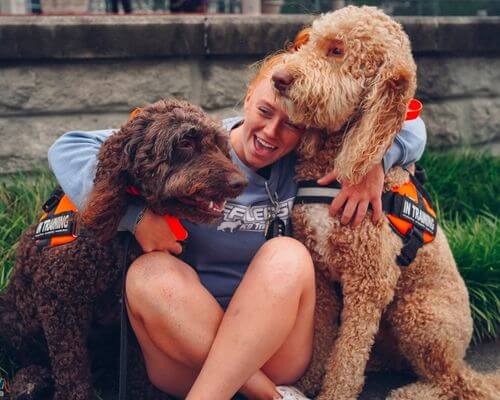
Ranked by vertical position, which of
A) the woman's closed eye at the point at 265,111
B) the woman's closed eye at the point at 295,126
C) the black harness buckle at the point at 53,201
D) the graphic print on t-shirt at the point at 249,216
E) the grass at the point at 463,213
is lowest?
the grass at the point at 463,213

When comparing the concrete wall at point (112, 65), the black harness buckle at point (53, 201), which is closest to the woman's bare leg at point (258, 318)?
the black harness buckle at point (53, 201)

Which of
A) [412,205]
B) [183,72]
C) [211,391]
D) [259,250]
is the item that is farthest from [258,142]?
[183,72]

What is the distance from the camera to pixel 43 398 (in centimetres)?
278

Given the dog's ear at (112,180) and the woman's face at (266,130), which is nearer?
the dog's ear at (112,180)

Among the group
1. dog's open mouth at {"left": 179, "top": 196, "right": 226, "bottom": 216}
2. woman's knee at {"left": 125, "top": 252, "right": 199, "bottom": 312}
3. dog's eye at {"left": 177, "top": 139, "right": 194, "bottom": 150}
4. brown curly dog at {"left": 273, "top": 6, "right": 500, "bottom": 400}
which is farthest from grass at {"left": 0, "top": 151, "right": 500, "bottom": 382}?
dog's eye at {"left": 177, "top": 139, "right": 194, "bottom": 150}

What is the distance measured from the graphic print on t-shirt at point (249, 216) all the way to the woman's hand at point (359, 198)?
0.70 ft

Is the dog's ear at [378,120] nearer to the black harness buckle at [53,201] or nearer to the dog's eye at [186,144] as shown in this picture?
the dog's eye at [186,144]

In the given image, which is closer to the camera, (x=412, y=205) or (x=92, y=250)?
(x=92, y=250)

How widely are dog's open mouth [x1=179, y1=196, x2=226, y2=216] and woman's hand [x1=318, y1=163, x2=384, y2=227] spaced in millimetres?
484

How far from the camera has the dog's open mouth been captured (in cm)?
241

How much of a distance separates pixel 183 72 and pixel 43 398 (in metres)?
2.21

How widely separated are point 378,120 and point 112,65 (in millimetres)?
2106

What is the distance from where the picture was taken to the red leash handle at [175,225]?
2.49m

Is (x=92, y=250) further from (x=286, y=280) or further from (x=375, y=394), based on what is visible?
(x=375, y=394)
